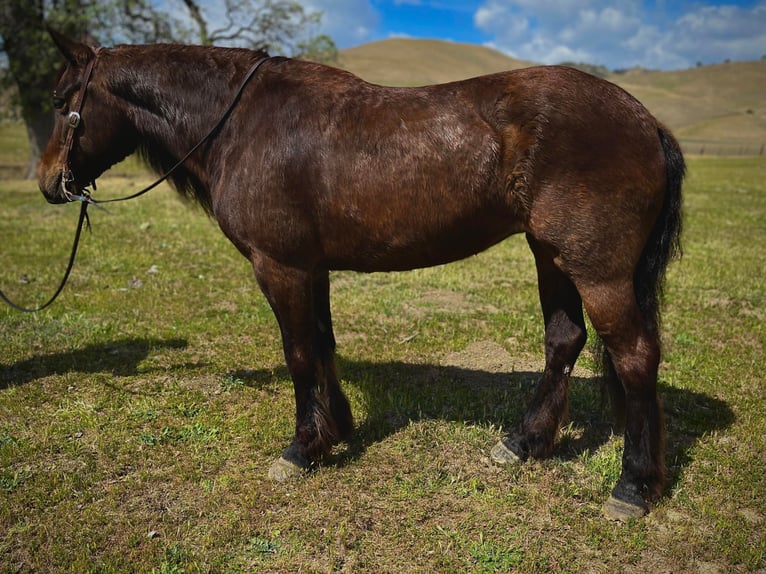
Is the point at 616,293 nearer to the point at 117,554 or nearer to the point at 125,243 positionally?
the point at 117,554

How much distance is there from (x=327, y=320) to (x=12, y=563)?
85.9 inches

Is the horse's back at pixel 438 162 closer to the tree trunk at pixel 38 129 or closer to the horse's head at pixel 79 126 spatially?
the horse's head at pixel 79 126

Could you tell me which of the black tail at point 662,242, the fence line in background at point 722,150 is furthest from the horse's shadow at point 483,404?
the fence line in background at point 722,150

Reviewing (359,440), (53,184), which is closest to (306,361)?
(359,440)

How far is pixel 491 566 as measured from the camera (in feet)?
9.55

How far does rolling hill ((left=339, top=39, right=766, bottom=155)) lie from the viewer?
6241 centimetres

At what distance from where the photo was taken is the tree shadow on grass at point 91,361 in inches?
197

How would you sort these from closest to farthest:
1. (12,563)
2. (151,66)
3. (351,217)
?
(12,563) < (351,217) < (151,66)

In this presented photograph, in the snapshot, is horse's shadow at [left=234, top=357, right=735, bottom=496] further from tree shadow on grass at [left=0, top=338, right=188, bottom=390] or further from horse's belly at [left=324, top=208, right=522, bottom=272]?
horse's belly at [left=324, top=208, right=522, bottom=272]

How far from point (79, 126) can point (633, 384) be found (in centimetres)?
367

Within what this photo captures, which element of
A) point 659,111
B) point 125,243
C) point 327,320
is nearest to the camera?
point 327,320

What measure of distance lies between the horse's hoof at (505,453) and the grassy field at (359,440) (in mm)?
73

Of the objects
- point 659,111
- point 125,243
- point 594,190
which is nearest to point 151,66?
point 594,190

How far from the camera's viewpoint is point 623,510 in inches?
129
